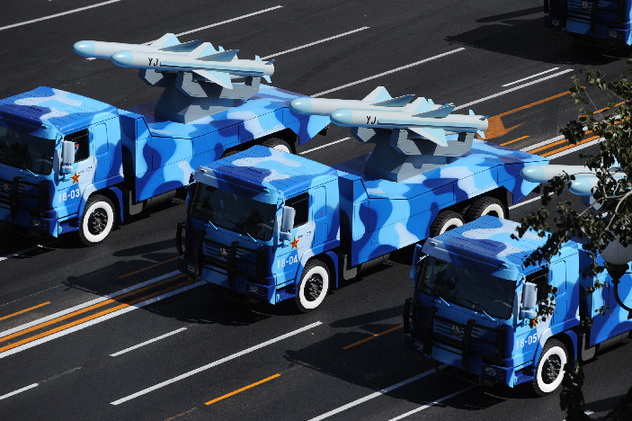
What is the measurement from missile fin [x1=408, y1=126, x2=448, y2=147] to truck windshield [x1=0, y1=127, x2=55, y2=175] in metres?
A: 8.20

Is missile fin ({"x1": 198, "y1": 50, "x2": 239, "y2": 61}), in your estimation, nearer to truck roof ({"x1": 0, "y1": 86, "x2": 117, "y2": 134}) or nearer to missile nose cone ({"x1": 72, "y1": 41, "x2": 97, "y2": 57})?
missile nose cone ({"x1": 72, "y1": 41, "x2": 97, "y2": 57})

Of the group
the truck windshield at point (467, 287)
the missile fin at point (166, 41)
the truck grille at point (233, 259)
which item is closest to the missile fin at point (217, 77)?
the missile fin at point (166, 41)

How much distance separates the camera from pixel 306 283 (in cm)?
2953

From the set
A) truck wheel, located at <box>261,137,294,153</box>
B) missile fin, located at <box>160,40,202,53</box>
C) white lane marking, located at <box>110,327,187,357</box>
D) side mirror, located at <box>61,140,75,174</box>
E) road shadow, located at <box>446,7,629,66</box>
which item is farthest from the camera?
road shadow, located at <box>446,7,629,66</box>

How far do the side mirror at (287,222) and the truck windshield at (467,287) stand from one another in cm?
329

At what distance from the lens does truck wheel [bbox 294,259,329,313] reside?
29.4 metres

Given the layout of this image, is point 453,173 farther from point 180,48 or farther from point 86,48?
point 86,48

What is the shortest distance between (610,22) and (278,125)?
12928 mm

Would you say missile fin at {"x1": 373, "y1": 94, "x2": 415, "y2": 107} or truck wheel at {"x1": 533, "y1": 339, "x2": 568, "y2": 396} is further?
missile fin at {"x1": 373, "y1": 94, "x2": 415, "y2": 107}

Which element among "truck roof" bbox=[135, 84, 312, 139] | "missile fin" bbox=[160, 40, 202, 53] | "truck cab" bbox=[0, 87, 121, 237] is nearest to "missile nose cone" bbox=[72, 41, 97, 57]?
"missile fin" bbox=[160, 40, 202, 53]

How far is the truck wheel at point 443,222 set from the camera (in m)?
31.3

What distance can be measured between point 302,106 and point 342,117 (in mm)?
976

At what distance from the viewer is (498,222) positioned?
88.2ft

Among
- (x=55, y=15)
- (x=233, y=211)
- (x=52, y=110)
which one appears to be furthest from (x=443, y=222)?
(x=55, y=15)
